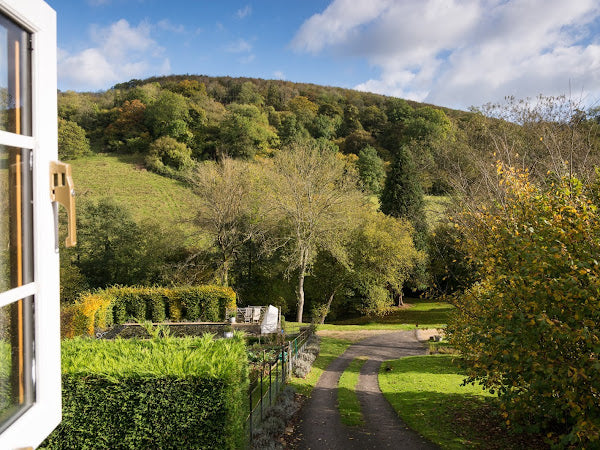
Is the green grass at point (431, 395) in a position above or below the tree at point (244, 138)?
below

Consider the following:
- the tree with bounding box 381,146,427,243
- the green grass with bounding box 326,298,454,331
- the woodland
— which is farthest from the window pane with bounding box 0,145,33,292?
the tree with bounding box 381,146,427,243

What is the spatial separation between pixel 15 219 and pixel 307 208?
2532 cm

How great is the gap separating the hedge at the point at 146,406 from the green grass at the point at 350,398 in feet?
15.9

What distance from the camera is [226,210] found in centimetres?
2612

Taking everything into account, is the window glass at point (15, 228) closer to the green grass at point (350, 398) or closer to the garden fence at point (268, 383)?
the garden fence at point (268, 383)

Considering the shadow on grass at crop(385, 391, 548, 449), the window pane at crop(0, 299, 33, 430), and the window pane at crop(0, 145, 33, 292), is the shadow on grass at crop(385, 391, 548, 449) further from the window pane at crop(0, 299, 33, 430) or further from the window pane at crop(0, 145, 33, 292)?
the window pane at crop(0, 145, 33, 292)

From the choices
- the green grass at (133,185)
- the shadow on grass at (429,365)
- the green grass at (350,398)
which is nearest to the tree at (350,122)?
the green grass at (133,185)

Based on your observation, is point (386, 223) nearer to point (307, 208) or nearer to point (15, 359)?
point (307, 208)

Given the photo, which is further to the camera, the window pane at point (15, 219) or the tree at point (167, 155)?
the tree at point (167, 155)

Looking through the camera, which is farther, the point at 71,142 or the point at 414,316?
the point at 71,142

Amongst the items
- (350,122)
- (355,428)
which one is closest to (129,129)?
(350,122)

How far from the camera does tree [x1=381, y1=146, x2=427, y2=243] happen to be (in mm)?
33250

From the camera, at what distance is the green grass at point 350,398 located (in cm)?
1003

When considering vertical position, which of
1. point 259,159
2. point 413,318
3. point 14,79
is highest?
point 259,159
